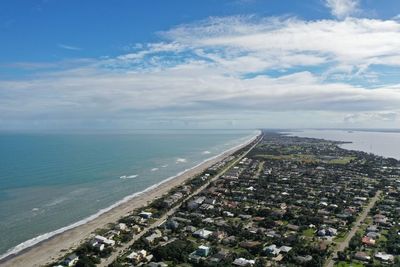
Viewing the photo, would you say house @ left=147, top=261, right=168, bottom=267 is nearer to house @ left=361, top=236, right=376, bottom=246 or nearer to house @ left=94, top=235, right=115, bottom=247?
house @ left=94, top=235, right=115, bottom=247

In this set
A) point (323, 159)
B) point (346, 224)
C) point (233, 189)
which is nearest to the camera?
point (346, 224)

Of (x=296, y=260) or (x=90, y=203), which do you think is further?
(x=90, y=203)

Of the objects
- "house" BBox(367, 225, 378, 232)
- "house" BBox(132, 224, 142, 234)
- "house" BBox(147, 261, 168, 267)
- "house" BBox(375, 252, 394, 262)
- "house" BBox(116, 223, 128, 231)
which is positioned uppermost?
"house" BBox(116, 223, 128, 231)

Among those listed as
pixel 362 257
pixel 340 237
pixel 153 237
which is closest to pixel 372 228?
pixel 340 237

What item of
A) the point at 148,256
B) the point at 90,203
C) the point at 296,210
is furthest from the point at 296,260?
the point at 90,203

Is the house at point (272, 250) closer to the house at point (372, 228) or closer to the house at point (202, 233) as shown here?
the house at point (202, 233)

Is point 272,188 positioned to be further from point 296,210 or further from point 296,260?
point 296,260

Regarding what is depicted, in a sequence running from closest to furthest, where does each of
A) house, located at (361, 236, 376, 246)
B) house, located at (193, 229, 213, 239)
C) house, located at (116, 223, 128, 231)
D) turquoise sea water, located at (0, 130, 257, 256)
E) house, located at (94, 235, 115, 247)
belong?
house, located at (94, 235, 115, 247)
house, located at (361, 236, 376, 246)
house, located at (193, 229, 213, 239)
house, located at (116, 223, 128, 231)
turquoise sea water, located at (0, 130, 257, 256)

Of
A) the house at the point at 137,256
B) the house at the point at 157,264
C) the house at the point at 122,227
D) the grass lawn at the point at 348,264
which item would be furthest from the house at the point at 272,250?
the house at the point at 122,227

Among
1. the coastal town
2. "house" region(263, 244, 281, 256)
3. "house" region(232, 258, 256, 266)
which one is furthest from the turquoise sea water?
"house" region(263, 244, 281, 256)
